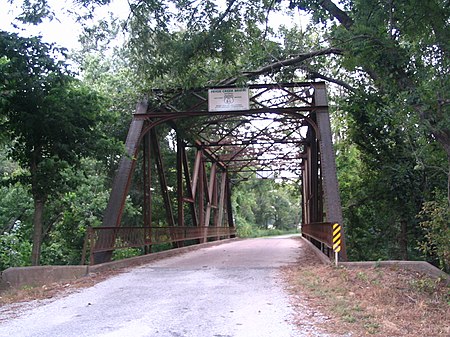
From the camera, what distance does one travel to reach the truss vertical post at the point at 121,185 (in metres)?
10.9

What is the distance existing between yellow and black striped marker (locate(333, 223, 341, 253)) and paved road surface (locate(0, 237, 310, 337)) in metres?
1.64

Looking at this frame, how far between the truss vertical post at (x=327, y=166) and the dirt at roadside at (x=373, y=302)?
6.78 ft

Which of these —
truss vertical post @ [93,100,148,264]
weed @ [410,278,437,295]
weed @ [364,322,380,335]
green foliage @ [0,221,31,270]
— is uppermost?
truss vertical post @ [93,100,148,264]

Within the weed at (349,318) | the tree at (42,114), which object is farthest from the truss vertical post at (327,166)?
the tree at (42,114)

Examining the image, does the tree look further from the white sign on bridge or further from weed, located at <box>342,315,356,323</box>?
weed, located at <box>342,315,356,323</box>

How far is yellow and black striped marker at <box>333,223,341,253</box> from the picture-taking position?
380 inches

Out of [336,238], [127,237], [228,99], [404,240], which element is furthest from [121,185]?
[404,240]

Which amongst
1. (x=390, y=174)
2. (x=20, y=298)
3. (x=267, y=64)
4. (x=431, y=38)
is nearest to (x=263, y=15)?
(x=267, y=64)

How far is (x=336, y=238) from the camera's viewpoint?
32.1 feet

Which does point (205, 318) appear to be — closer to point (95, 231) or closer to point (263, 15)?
point (95, 231)

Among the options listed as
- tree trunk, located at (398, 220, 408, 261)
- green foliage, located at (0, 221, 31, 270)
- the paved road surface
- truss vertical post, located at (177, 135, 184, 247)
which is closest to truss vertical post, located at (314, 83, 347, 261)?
the paved road surface

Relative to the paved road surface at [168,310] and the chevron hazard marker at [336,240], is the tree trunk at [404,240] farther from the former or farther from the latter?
the paved road surface at [168,310]

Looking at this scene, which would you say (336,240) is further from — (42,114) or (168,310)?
(42,114)

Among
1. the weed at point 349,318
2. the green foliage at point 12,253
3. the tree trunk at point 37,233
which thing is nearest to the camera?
the weed at point 349,318
